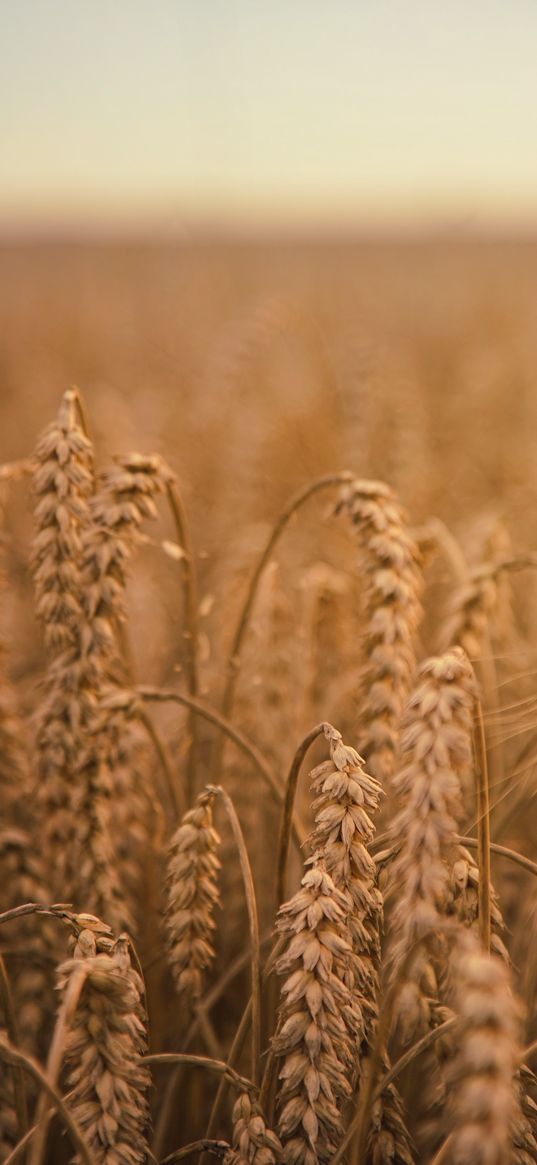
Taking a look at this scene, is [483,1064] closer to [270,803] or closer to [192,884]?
[192,884]

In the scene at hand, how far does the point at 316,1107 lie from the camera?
0.99 metres

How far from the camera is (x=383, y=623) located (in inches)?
54.1

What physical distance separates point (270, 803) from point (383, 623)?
0.66 metres

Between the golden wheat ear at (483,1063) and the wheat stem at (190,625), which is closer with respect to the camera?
the golden wheat ear at (483,1063)

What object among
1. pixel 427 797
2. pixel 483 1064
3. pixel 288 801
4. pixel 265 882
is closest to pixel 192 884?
pixel 288 801

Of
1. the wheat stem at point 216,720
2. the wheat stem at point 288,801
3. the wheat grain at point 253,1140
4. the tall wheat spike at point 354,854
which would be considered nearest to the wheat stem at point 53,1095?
the wheat grain at point 253,1140

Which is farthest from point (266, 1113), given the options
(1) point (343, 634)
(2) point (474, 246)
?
(2) point (474, 246)

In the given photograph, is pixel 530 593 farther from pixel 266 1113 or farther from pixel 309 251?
pixel 309 251

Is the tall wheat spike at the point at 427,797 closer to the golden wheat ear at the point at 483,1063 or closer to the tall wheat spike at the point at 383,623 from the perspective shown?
the golden wheat ear at the point at 483,1063

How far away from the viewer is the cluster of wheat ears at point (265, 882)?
92cm

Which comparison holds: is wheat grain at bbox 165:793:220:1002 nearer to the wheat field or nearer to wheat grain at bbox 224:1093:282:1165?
the wheat field

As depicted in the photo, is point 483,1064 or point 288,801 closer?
point 483,1064

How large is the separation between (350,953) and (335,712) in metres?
0.95

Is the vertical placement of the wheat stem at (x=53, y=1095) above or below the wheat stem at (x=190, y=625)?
below
